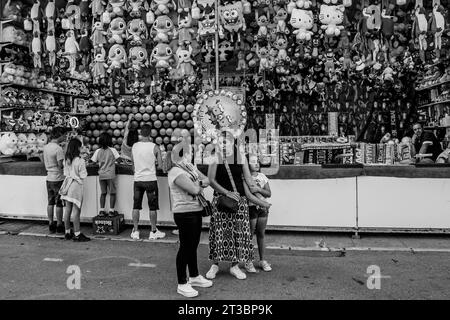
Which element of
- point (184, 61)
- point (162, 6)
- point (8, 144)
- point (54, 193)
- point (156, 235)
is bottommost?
point (156, 235)

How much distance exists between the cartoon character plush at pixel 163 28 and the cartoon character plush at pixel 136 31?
0.21 metres

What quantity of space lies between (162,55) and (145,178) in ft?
9.83

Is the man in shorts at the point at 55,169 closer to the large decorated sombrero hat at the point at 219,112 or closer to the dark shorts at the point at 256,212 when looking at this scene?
the large decorated sombrero hat at the point at 219,112

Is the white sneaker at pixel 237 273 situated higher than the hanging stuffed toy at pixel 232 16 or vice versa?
the hanging stuffed toy at pixel 232 16

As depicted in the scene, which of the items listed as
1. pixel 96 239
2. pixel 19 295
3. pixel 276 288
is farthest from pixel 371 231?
pixel 19 295

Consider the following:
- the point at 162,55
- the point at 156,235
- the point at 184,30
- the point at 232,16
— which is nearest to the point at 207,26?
the point at 232,16

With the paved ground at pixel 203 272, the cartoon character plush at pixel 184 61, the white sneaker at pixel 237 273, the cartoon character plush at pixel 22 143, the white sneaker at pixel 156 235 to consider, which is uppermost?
the cartoon character plush at pixel 184 61

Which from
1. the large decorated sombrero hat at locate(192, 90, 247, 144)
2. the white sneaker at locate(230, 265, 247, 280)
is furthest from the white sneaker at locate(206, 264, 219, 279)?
the large decorated sombrero hat at locate(192, 90, 247, 144)

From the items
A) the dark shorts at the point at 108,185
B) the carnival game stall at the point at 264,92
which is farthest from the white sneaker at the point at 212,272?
the dark shorts at the point at 108,185

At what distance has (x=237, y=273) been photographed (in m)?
4.88

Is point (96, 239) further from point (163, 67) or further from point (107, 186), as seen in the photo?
point (163, 67)

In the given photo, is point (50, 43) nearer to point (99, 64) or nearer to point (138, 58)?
point (99, 64)

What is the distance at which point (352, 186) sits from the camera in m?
6.64

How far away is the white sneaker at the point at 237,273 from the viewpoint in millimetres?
4855
